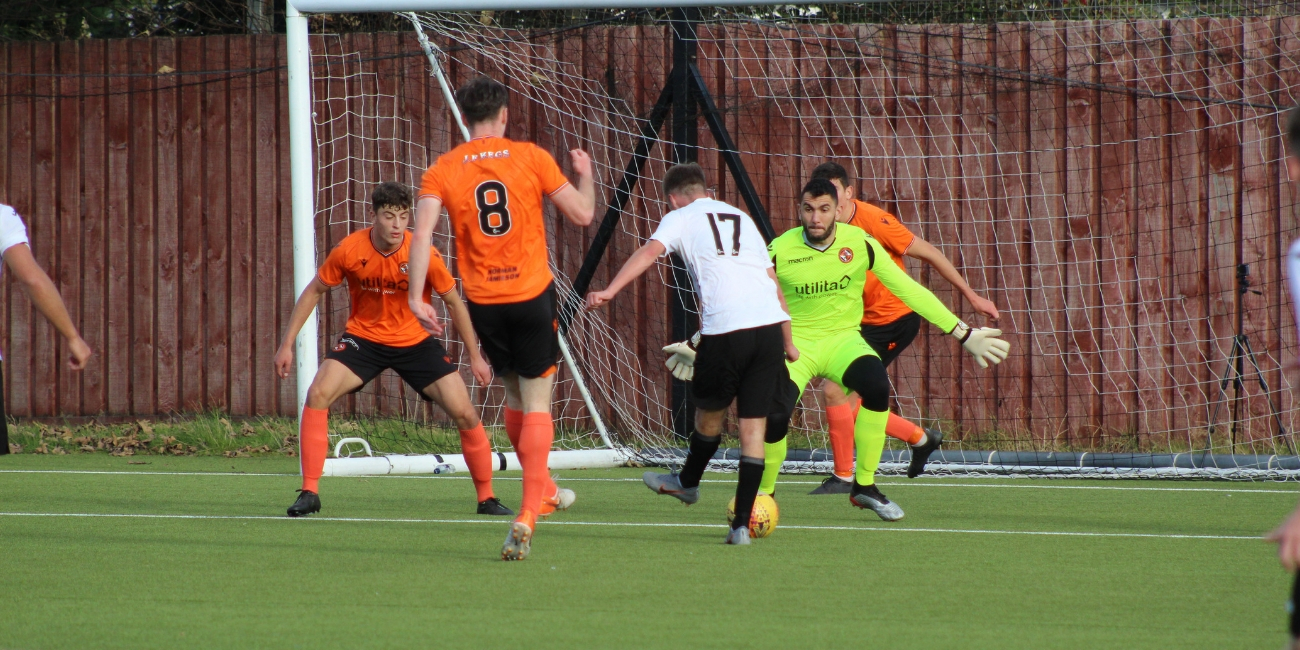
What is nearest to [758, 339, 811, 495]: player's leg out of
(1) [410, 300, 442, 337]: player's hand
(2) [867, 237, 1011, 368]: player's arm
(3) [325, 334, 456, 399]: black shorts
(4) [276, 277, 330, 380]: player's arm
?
(2) [867, 237, 1011, 368]: player's arm

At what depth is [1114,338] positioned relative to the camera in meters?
10.1

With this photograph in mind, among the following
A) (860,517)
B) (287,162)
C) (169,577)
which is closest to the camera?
(169,577)

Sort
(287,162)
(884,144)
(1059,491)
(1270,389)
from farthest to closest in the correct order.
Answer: (287,162), (884,144), (1270,389), (1059,491)

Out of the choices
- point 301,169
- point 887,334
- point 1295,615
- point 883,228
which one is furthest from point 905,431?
point 1295,615

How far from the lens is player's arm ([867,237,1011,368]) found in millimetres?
6863

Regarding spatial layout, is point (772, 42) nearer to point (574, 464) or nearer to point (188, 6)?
point (574, 464)

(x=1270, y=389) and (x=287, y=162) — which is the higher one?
(x=287, y=162)

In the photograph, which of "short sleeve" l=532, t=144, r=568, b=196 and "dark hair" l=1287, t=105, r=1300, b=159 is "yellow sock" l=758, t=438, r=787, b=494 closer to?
"short sleeve" l=532, t=144, r=568, b=196

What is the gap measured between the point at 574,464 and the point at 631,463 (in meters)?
0.52

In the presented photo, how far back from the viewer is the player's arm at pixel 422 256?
5.44 meters

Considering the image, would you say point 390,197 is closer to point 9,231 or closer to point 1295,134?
point 9,231

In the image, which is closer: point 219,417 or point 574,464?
point 574,464

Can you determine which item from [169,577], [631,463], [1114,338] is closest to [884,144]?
[1114,338]

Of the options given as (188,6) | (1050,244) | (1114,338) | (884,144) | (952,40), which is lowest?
(1114,338)
